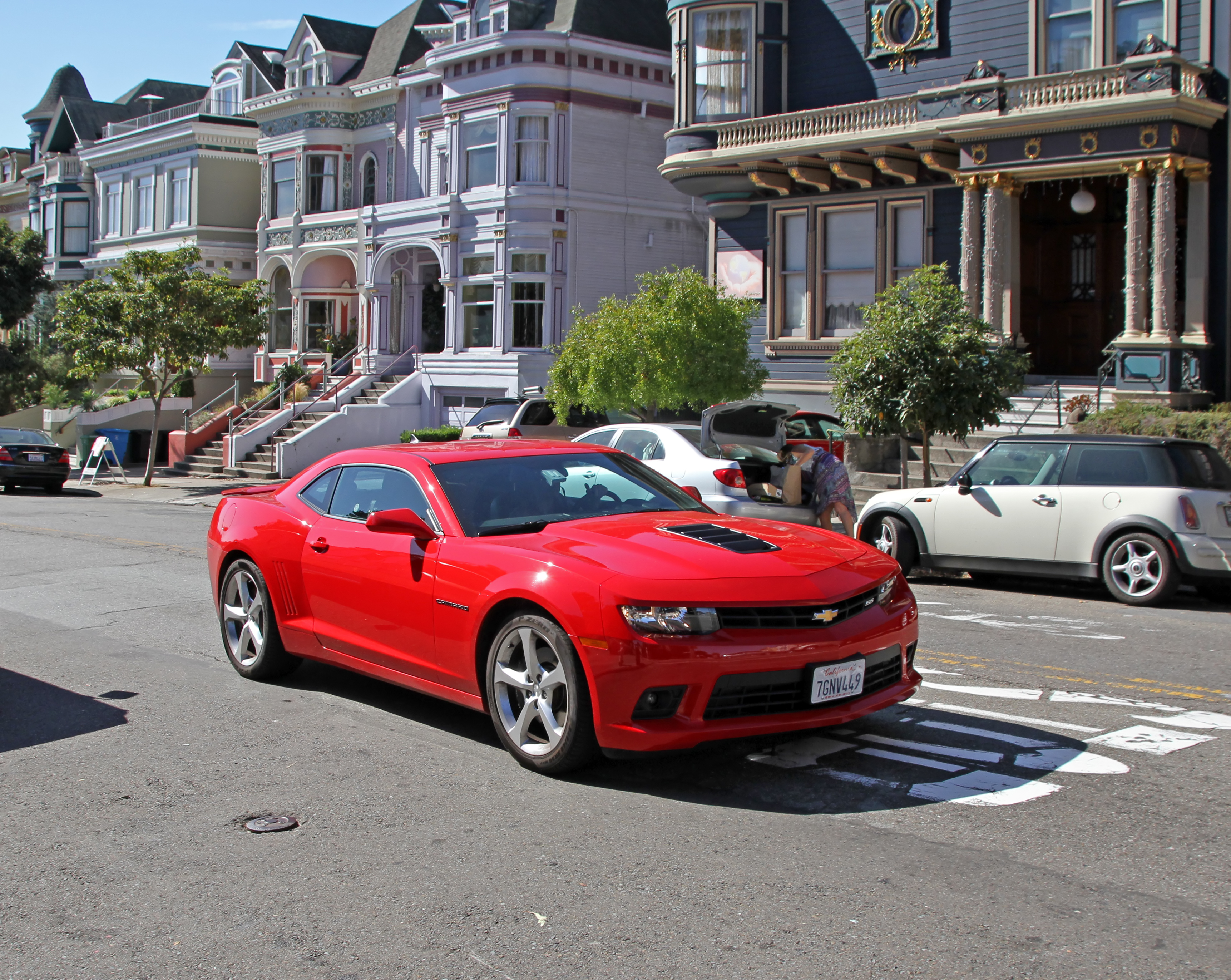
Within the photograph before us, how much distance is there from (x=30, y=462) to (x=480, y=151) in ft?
45.4

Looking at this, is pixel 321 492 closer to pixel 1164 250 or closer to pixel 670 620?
pixel 670 620

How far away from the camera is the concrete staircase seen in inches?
1220

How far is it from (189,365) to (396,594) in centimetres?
2361

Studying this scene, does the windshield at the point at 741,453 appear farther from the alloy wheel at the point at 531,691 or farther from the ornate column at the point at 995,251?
the ornate column at the point at 995,251

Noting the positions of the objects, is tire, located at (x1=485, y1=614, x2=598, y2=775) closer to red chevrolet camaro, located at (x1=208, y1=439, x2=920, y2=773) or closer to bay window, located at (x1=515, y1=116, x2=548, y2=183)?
red chevrolet camaro, located at (x1=208, y1=439, x2=920, y2=773)

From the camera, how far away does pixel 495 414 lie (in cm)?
2617

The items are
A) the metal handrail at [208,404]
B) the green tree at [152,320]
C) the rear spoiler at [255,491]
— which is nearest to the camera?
the rear spoiler at [255,491]

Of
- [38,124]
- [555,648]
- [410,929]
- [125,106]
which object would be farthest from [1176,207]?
[38,124]

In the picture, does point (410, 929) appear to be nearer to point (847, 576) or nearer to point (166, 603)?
point (847, 576)

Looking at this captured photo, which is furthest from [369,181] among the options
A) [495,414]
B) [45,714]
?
[45,714]

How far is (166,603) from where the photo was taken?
11.1 meters

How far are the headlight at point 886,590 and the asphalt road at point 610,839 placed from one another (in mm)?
738

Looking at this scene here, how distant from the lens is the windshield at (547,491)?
21.7 feet

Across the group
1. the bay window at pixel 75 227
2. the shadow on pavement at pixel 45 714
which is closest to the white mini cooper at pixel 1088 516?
the shadow on pavement at pixel 45 714
